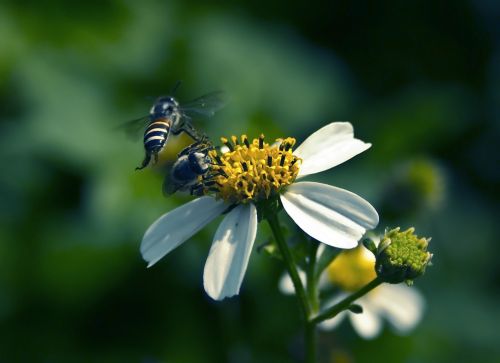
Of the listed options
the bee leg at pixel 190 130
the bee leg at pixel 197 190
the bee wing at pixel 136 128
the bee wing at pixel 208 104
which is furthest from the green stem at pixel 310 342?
the bee wing at pixel 136 128

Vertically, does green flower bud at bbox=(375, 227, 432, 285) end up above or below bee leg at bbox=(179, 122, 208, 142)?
below

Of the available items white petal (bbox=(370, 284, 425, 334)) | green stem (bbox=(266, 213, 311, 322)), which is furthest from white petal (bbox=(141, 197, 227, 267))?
white petal (bbox=(370, 284, 425, 334))

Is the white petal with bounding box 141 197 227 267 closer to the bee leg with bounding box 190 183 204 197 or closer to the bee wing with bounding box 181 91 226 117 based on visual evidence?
the bee leg with bounding box 190 183 204 197

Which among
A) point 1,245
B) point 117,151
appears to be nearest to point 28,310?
point 1,245

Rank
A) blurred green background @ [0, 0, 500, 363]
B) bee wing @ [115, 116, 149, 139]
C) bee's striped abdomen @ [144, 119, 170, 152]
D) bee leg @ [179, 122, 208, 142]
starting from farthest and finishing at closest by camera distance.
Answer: blurred green background @ [0, 0, 500, 363], bee wing @ [115, 116, 149, 139], bee leg @ [179, 122, 208, 142], bee's striped abdomen @ [144, 119, 170, 152]

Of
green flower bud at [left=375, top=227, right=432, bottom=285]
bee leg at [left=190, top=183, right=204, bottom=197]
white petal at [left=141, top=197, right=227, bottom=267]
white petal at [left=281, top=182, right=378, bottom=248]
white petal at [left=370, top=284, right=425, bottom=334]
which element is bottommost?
white petal at [left=370, top=284, right=425, bottom=334]

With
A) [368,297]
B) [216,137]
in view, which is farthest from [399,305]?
[216,137]

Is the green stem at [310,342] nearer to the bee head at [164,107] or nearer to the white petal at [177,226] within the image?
the white petal at [177,226]

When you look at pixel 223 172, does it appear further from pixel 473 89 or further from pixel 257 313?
pixel 473 89
